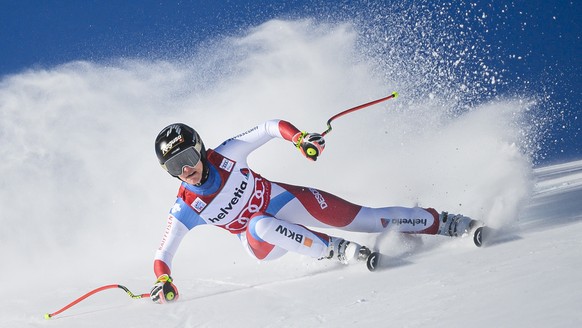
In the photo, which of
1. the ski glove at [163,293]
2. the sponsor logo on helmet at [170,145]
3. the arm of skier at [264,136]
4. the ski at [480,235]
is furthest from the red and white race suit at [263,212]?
the ski at [480,235]

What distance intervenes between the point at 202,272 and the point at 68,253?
12.7ft

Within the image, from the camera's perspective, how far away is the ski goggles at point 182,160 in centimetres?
405

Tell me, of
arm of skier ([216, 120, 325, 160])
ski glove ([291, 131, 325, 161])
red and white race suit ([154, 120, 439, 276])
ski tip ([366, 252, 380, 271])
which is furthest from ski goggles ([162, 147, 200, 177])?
ski tip ([366, 252, 380, 271])

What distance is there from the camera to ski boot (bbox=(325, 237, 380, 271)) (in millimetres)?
3908

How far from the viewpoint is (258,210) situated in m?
4.46

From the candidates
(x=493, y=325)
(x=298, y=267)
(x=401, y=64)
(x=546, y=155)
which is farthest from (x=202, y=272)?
(x=546, y=155)

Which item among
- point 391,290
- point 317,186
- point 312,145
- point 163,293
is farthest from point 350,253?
point 317,186

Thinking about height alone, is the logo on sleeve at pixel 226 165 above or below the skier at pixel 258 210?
above

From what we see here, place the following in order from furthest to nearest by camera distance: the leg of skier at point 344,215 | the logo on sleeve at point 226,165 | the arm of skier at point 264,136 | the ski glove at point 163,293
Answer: the leg of skier at point 344,215, the logo on sleeve at point 226,165, the arm of skier at point 264,136, the ski glove at point 163,293

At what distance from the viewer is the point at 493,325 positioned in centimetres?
214

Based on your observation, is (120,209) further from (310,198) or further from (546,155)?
(546,155)

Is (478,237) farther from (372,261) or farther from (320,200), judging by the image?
(320,200)

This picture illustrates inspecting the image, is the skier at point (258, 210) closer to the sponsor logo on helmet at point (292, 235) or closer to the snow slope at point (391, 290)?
the sponsor logo on helmet at point (292, 235)

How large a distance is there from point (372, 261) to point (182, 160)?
1397 millimetres
